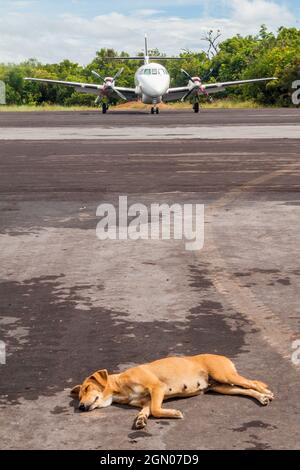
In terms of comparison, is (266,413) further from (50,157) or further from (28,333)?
(50,157)

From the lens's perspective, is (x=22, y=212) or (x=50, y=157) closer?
(x=22, y=212)

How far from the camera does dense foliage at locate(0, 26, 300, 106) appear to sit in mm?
101688

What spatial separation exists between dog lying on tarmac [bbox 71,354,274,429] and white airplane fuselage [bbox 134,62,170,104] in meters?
62.8

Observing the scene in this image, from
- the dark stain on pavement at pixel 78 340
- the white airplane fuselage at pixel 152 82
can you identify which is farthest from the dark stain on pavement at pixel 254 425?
the white airplane fuselage at pixel 152 82

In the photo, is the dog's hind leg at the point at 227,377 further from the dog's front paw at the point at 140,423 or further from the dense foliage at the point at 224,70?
the dense foliage at the point at 224,70

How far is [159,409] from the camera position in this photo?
5.99 meters

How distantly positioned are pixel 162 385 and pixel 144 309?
10.5 feet

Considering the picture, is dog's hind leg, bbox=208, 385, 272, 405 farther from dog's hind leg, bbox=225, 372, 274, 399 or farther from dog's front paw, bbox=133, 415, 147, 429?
dog's front paw, bbox=133, 415, 147, 429

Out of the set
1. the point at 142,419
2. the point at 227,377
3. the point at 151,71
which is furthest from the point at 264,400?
the point at 151,71

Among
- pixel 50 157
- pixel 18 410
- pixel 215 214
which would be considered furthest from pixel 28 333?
pixel 50 157

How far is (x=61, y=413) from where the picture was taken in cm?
624

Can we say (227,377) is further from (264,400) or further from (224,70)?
(224,70)

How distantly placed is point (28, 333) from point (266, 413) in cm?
323
